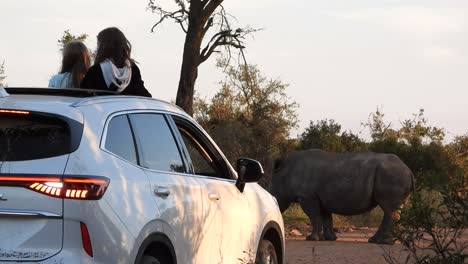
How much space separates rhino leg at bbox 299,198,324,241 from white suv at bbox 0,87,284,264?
10.7 m

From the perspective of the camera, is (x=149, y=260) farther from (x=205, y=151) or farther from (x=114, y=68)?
(x=114, y=68)

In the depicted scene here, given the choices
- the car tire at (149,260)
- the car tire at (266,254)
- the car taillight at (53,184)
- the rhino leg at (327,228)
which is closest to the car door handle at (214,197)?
the car tire at (266,254)

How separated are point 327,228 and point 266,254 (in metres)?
10.5

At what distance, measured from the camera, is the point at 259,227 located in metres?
8.55

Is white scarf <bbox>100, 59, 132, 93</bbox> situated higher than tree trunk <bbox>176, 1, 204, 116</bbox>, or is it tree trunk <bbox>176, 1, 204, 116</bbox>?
tree trunk <bbox>176, 1, 204, 116</bbox>

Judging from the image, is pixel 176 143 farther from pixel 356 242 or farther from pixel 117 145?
pixel 356 242

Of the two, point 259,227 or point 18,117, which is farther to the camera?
point 259,227

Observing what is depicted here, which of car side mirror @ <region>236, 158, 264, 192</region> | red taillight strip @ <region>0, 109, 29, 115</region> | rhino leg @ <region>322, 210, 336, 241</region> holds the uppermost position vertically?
red taillight strip @ <region>0, 109, 29, 115</region>

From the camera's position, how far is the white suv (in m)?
5.87

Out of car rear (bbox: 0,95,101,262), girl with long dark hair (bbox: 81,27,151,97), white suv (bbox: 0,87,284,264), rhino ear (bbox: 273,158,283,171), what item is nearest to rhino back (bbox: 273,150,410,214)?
rhino ear (bbox: 273,158,283,171)

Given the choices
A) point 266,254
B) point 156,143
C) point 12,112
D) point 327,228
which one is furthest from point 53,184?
point 327,228

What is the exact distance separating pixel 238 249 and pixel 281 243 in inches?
43.1

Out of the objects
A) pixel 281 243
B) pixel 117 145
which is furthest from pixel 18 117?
pixel 281 243

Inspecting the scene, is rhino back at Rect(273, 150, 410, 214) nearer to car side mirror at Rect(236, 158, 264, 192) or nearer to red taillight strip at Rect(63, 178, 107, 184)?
car side mirror at Rect(236, 158, 264, 192)
